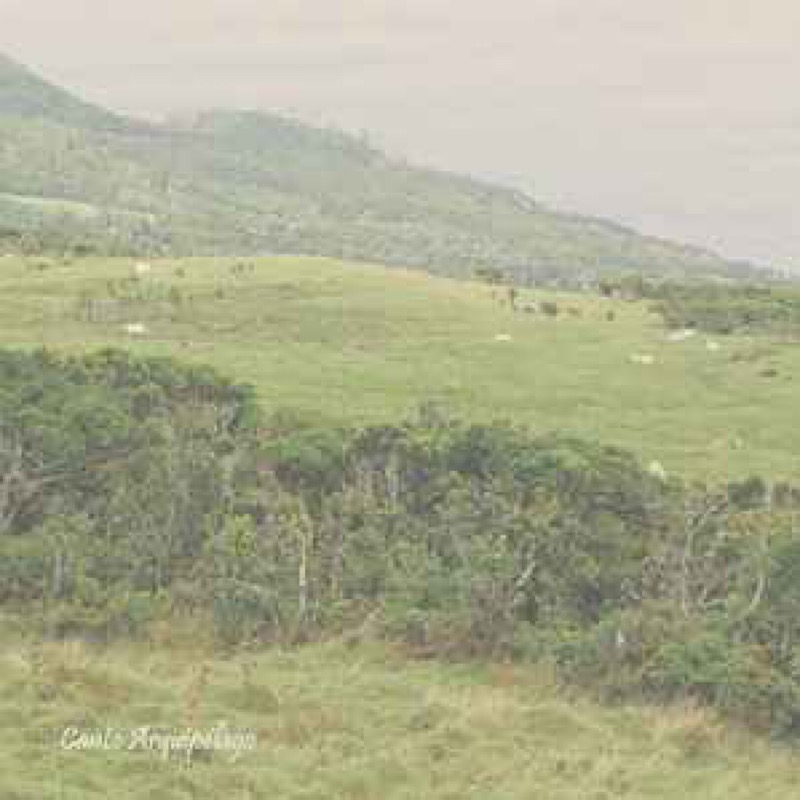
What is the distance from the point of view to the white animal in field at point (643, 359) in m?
59.2

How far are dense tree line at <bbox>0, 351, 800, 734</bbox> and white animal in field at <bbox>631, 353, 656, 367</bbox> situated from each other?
1021 inches

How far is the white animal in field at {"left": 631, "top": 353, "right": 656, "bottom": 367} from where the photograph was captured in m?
59.2

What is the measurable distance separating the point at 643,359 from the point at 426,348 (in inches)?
382

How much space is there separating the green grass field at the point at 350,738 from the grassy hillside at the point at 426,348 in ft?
43.0

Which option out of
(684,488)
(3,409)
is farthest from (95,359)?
(684,488)

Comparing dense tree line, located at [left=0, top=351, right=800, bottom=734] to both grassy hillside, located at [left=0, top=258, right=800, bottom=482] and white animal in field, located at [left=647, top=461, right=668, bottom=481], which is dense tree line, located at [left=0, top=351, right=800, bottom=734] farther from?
grassy hillside, located at [left=0, top=258, right=800, bottom=482]

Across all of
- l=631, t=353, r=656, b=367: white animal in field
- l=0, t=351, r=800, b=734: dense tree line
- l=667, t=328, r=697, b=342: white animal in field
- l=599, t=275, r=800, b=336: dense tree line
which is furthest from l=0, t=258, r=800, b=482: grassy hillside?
l=0, t=351, r=800, b=734: dense tree line

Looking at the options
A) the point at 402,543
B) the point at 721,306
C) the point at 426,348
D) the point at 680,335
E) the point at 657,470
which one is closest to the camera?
the point at 402,543

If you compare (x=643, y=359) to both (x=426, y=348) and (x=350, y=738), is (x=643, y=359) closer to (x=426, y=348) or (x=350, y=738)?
(x=426, y=348)

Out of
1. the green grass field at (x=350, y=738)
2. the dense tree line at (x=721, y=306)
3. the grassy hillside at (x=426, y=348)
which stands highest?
the dense tree line at (x=721, y=306)

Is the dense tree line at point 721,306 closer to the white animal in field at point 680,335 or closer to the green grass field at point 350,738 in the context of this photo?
the white animal in field at point 680,335

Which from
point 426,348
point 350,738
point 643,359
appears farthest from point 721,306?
point 350,738

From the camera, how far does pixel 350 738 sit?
18578 mm


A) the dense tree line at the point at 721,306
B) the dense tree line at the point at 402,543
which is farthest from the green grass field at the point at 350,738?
the dense tree line at the point at 721,306
